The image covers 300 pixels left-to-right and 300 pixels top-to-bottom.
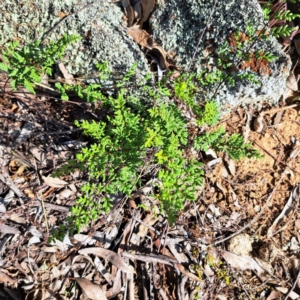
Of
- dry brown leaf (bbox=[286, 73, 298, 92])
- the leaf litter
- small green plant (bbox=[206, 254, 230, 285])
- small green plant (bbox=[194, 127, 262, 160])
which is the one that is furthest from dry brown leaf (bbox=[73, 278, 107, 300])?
dry brown leaf (bbox=[286, 73, 298, 92])

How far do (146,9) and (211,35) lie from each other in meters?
0.53

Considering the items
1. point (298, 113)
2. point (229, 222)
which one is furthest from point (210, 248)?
point (298, 113)

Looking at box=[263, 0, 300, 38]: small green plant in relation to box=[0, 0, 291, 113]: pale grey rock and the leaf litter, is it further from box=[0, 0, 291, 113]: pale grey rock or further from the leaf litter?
the leaf litter

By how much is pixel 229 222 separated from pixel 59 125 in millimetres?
1457

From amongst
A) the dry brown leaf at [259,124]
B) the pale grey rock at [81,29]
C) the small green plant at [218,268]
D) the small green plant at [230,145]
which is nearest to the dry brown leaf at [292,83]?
the dry brown leaf at [259,124]

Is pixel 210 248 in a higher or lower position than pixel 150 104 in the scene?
lower

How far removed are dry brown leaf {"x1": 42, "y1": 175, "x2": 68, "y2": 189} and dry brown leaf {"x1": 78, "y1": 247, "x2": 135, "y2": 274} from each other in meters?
0.47

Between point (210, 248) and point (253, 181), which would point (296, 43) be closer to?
point (253, 181)

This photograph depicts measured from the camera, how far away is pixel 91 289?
8.38 ft

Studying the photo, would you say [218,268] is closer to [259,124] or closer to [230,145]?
[230,145]

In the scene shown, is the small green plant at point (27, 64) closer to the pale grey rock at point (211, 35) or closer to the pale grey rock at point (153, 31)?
the pale grey rock at point (153, 31)

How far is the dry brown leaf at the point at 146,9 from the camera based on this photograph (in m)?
2.86

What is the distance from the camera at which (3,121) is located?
274cm

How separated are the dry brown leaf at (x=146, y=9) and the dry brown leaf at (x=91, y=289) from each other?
1.87 meters
